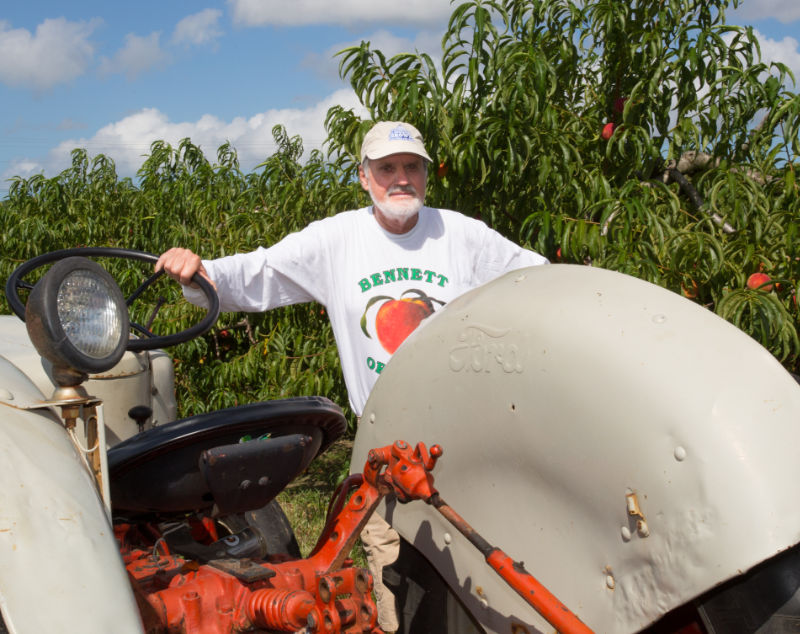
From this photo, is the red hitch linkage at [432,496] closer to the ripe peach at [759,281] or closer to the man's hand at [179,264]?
the man's hand at [179,264]

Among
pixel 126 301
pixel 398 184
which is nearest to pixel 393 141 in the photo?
pixel 398 184

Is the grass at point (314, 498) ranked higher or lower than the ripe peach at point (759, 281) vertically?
lower

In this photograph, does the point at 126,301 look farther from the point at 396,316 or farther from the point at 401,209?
the point at 401,209

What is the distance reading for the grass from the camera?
4184 millimetres

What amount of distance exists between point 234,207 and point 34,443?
4.14 m

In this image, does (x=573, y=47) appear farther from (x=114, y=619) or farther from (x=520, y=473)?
(x=114, y=619)

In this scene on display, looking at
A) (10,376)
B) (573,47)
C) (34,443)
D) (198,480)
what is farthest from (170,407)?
(573,47)

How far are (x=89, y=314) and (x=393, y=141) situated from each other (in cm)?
147

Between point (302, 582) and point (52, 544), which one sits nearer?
point (52, 544)

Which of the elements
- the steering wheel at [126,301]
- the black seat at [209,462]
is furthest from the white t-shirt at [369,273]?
the black seat at [209,462]

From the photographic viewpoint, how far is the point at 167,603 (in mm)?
1610

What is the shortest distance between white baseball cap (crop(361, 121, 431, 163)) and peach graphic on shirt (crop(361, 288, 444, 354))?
0.48m

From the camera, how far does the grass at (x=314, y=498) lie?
4.18 metres

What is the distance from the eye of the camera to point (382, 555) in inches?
89.7
